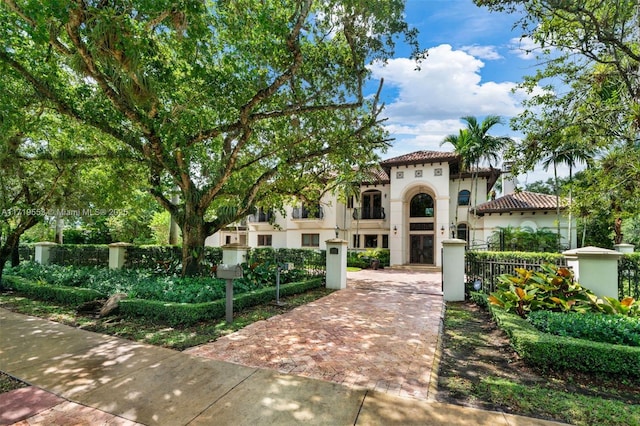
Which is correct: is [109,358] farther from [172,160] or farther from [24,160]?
[24,160]

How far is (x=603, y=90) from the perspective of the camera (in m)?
8.04

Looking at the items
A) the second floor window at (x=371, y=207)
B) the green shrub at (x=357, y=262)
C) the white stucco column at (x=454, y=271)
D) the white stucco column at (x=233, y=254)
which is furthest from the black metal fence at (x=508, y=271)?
the second floor window at (x=371, y=207)

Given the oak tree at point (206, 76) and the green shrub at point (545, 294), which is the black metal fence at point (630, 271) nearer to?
the green shrub at point (545, 294)

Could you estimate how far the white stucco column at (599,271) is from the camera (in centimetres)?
596

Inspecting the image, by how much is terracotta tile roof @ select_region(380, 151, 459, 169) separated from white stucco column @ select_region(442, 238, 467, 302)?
44.3ft

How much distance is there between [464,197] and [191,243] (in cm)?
2045

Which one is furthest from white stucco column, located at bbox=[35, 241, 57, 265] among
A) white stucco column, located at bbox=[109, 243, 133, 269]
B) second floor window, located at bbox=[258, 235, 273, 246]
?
second floor window, located at bbox=[258, 235, 273, 246]

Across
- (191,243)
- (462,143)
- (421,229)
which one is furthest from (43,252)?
(421,229)

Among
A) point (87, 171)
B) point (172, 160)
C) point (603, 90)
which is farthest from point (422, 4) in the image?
point (87, 171)

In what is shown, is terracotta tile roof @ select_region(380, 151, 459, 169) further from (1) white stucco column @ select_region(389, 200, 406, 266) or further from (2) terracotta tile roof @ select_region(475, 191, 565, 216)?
(2) terracotta tile roof @ select_region(475, 191, 565, 216)

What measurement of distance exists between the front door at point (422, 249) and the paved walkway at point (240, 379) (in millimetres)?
19139

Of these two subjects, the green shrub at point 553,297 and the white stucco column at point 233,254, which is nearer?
the green shrub at point 553,297

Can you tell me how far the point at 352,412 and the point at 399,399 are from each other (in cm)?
64

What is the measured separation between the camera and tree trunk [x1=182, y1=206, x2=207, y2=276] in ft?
35.4
